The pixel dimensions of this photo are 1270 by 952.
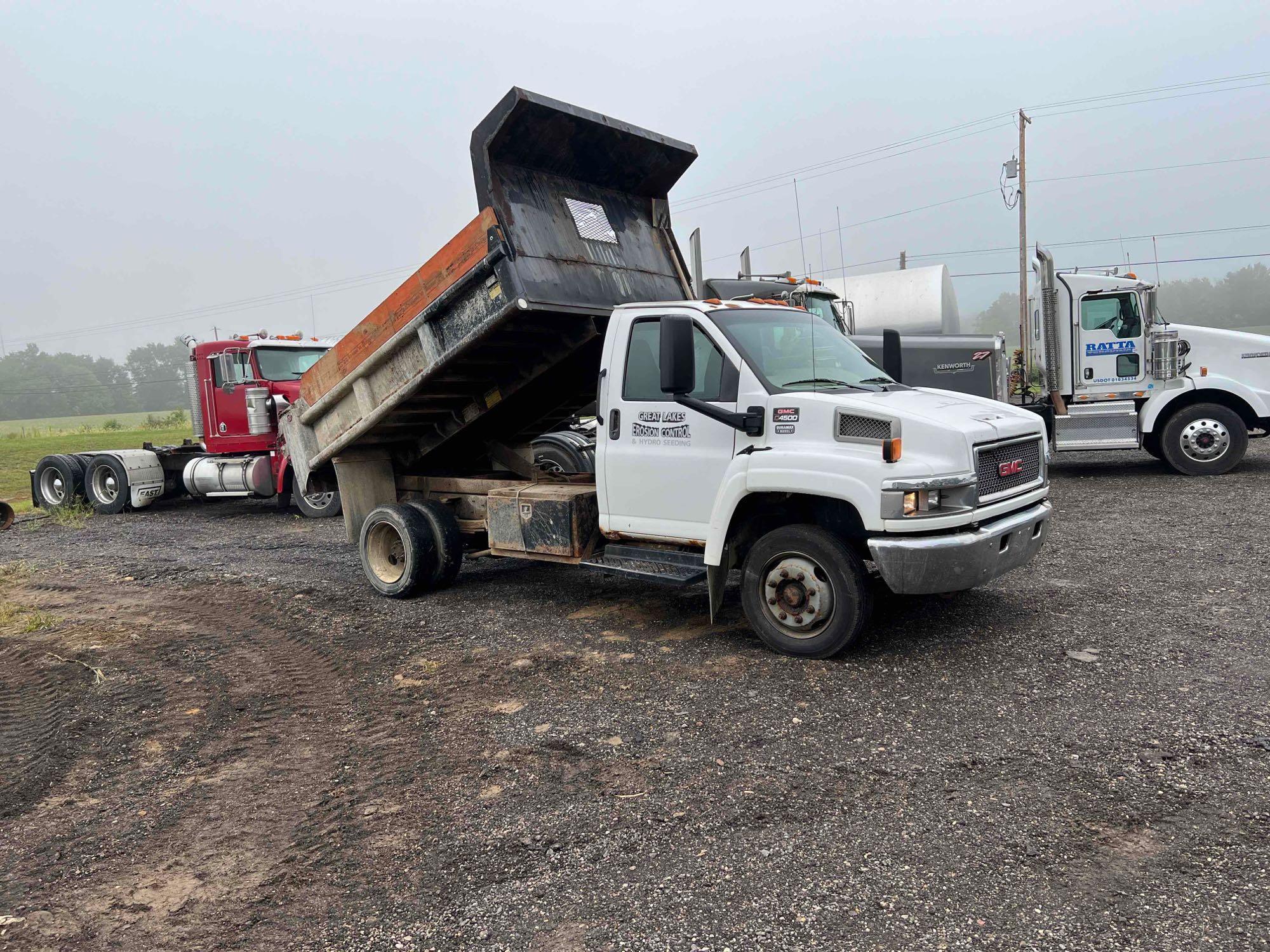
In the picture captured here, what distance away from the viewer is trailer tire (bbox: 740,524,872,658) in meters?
5.23

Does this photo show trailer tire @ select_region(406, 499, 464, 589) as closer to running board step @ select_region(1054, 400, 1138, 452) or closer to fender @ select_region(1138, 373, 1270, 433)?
running board step @ select_region(1054, 400, 1138, 452)

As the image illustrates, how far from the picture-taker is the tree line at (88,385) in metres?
91.8

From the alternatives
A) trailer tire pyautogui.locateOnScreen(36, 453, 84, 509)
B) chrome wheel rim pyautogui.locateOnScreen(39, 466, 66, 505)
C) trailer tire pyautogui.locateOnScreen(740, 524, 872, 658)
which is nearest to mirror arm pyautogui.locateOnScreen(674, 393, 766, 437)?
trailer tire pyautogui.locateOnScreen(740, 524, 872, 658)

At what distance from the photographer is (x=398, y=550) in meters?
7.81

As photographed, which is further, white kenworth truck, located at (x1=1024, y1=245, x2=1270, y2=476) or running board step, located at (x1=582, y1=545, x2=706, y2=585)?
white kenworth truck, located at (x1=1024, y1=245, x2=1270, y2=476)

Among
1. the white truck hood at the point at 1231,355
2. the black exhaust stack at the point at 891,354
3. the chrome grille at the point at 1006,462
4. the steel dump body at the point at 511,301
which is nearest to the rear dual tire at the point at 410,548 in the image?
the steel dump body at the point at 511,301

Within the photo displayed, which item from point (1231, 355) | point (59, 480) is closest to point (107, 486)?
point (59, 480)

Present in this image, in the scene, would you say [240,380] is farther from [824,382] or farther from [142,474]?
[824,382]

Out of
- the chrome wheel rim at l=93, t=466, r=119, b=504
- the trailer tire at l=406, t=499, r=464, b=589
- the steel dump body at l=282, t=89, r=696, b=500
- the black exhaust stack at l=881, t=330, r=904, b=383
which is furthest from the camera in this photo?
the chrome wheel rim at l=93, t=466, r=119, b=504

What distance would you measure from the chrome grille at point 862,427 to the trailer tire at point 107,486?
43.2ft

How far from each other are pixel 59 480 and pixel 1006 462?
15.7 m

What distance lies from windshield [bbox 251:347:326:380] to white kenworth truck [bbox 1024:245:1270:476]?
10685 mm

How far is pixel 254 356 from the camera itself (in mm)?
13594

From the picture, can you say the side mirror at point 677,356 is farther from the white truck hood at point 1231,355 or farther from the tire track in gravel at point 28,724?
the white truck hood at point 1231,355
